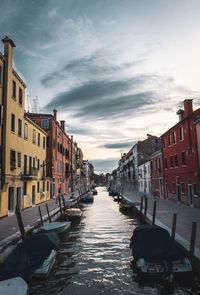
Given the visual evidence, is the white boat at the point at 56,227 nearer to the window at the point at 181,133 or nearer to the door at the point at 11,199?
the door at the point at 11,199

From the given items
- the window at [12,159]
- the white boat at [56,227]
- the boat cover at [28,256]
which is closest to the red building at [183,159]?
the white boat at [56,227]

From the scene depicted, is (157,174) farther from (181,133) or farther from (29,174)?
(29,174)

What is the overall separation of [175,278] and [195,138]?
19.0 metres

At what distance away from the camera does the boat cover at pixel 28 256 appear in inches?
417

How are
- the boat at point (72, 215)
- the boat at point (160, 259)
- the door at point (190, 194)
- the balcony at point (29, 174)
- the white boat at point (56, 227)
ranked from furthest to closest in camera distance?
the door at point (190, 194) < the balcony at point (29, 174) < the boat at point (72, 215) < the white boat at point (56, 227) < the boat at point (160, 259)

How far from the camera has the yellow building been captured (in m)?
23.5

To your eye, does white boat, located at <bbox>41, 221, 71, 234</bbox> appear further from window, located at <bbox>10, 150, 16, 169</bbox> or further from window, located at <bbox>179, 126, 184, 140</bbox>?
window, located at <bbox>179, 126, 184, 140</bbox>

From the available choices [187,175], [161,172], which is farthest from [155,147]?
[187,175]

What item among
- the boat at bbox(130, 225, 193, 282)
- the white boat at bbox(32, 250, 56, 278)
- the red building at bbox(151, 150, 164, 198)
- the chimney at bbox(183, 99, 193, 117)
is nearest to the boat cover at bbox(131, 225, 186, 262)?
the boat at bbox(130, 225, 193, 282)

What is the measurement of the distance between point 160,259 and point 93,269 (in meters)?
3.41

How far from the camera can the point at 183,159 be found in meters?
32.2

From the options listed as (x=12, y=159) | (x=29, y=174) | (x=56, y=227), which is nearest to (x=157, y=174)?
(x=29, y=174)

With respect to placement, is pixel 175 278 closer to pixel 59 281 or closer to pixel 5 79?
pixel 59 281

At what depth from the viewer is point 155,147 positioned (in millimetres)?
68438
